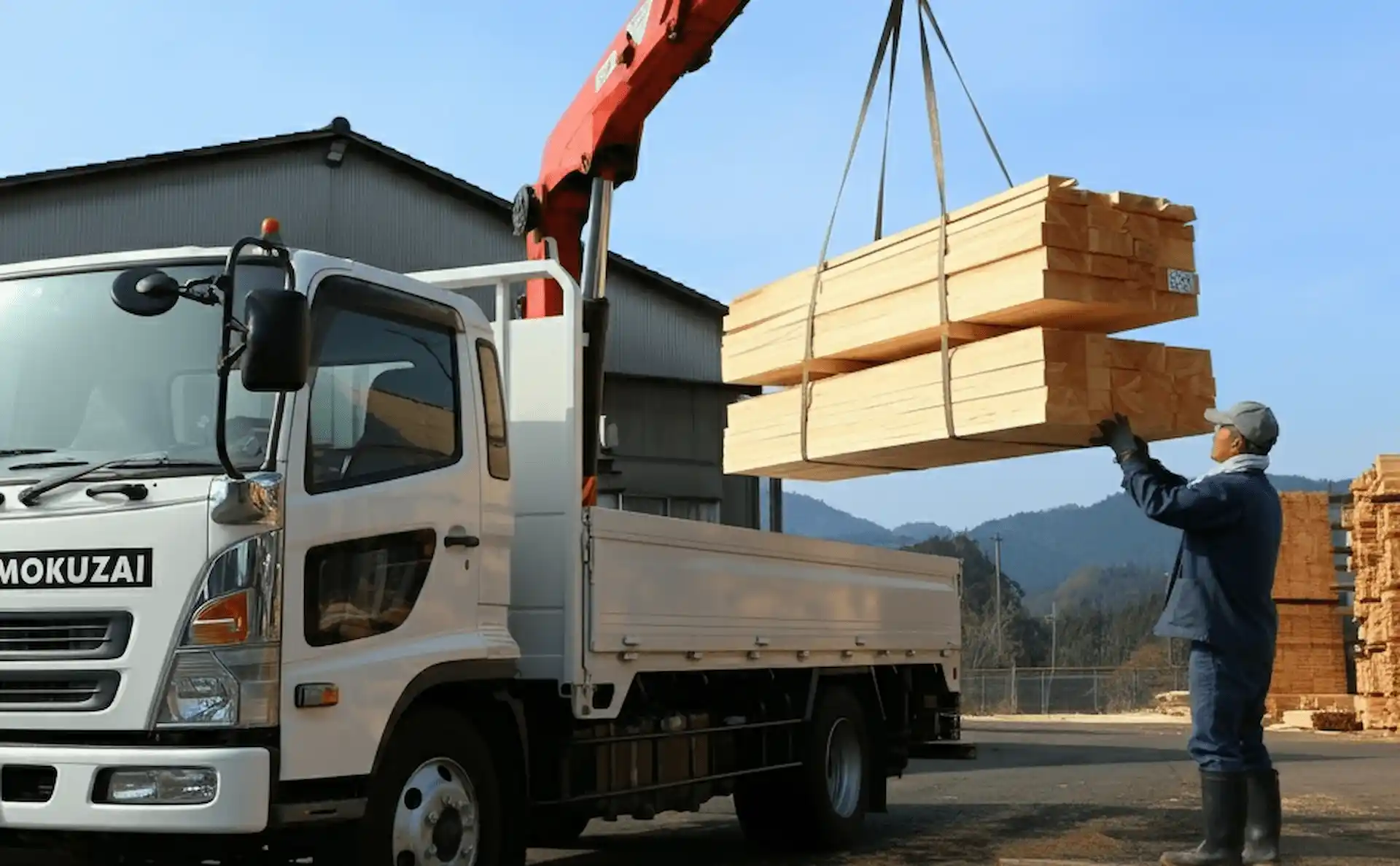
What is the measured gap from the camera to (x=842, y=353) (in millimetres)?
8445

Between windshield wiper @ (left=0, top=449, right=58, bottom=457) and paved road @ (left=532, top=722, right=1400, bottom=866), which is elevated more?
windshield wiper @ (left=0, top=449, right=58, bottom=457)

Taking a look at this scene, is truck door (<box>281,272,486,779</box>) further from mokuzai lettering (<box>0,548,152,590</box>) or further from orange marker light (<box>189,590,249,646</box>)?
mokuzai lettering (<box>0,548,152,590</box>)

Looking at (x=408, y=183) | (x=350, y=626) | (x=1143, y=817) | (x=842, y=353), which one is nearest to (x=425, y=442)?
(x=350, y=626)

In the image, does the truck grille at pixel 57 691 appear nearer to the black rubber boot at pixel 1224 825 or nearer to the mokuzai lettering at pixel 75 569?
the mokuzai lettering at pixel 75 569

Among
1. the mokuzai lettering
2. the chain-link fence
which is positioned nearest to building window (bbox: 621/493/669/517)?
the chain-link fence

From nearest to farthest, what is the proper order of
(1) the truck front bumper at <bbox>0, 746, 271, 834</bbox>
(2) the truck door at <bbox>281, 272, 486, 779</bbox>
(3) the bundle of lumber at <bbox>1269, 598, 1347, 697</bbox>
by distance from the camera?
(1) the truck front bumper at <bbox>0, 746, 271, 834</bbox> < (2) the truck door at <bbox>281, 272, 486, 779</bbox> < (3) the bundle of lumber at <bbox>1269, 598, 1347, 697</bbox>

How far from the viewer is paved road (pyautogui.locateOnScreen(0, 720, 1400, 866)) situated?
888cm

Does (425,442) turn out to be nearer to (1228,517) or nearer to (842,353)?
(842,353)

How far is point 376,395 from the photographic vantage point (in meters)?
6.22

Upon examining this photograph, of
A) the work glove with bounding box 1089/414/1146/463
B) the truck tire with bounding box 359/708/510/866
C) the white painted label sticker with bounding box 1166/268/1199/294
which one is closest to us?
the truck tire with bounding box 359/708/510/866

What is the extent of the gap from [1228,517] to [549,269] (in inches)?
126

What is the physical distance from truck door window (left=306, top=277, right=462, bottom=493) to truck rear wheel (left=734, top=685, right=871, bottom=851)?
3.38 meters

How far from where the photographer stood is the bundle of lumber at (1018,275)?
7.23 meters

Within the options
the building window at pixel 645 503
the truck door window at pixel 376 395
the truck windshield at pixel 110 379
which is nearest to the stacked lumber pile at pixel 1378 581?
the building window at pixel 645 503
